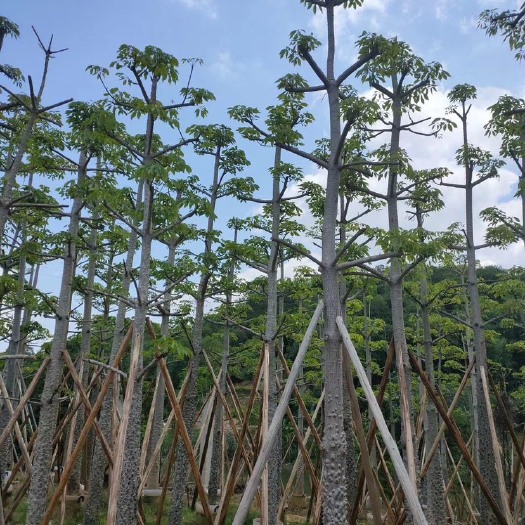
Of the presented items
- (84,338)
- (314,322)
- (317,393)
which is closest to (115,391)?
(84,338)

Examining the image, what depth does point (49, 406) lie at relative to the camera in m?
6.86

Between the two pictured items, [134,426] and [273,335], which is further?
[273,335]

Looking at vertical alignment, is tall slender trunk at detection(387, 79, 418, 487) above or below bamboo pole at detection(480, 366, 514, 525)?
above

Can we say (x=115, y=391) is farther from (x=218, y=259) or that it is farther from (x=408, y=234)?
(x=408, y=234)

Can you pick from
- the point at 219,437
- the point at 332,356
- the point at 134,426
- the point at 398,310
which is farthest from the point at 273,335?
the point at 219,437

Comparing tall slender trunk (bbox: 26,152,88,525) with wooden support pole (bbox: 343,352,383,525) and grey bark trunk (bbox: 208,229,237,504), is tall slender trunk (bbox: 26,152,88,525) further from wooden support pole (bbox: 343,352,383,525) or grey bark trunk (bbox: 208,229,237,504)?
grey bark trunk (bbox: 208,229,237,504)

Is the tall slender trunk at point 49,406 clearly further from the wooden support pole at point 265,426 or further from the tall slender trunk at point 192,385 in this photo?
the wooden support pole at point 265,426

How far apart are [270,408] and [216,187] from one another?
16.4 ft

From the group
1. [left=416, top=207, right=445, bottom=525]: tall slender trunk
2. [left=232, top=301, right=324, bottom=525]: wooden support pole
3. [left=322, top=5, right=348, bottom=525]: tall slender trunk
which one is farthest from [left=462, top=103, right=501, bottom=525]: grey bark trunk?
[left=232, top=301, right=324, bottom=525]: wooden support pole

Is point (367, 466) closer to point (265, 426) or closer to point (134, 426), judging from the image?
point (265, 426)

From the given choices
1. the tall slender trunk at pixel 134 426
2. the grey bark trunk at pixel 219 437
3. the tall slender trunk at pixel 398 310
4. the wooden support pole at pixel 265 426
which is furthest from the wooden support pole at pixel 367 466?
the grey bark trunk at pixel 219 437

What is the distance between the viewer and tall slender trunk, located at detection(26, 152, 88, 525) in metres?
6.45

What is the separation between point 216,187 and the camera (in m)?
10.7

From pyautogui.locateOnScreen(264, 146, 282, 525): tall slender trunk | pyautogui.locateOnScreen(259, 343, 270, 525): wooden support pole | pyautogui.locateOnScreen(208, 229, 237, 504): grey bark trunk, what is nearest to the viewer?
pyautogui.locateOnScreen(259, 343, 270, 525): wooden support pole
